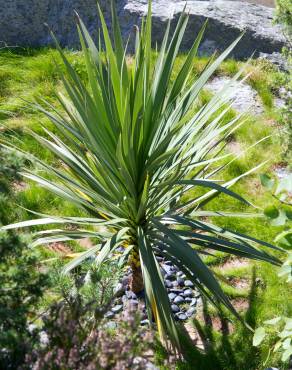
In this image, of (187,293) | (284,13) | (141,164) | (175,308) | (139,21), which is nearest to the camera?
(141,164)

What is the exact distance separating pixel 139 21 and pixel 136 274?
4138 millimetres

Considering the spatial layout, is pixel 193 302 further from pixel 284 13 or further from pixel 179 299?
pixel 284 13

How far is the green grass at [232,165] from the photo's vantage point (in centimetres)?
341

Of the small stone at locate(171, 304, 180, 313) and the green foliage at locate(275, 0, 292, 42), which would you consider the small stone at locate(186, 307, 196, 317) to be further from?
the green foliage at locate(275, 0, 292, 42)

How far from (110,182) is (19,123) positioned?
236 centimetres

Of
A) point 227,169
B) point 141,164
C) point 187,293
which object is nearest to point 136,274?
point 187,293

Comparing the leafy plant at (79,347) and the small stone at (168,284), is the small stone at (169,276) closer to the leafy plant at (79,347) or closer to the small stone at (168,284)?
the small stone at (168,284)

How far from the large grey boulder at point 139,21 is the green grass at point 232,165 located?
498 mm

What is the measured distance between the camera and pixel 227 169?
16.2 ft

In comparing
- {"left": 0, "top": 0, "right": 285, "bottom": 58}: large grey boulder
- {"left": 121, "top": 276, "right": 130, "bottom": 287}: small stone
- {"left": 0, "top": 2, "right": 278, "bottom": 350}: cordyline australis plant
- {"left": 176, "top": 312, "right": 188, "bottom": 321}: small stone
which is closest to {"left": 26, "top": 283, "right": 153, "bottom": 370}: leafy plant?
{"left": 0, "top": 2, "right": 278, "bottom": 350}: cordyline australis plant

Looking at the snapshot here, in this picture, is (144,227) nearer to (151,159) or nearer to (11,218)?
(151,159)

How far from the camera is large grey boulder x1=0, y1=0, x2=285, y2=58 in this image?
265 inches

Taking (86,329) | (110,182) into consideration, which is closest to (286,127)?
(110,182)

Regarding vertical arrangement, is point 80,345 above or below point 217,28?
below
